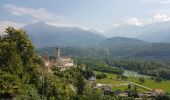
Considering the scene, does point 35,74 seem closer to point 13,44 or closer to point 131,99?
point 13,44

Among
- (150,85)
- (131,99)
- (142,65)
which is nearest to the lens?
(131,99)

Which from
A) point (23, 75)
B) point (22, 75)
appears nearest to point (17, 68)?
point (22, 75)

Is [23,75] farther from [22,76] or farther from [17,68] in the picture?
[17,68]

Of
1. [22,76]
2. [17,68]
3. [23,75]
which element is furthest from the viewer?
[23,75]

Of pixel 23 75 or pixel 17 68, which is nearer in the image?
pixel 17 68

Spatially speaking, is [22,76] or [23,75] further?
[23,75]

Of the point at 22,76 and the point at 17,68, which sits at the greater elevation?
the point at 17,68

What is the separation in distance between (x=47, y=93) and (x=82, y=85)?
8.59 metres

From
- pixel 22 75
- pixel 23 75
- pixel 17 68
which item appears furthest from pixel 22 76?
pixel 17 68

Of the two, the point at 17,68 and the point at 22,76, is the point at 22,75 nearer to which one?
the point at 22,76

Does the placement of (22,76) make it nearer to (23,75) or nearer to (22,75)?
(22,75)

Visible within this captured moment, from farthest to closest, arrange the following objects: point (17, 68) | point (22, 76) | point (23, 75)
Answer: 1. point (23, 75)
2. point (22, 76)
3. point (17, 68)

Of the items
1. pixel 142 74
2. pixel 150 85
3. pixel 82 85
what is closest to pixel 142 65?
pixel 142 74

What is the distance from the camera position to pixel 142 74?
9369cm
